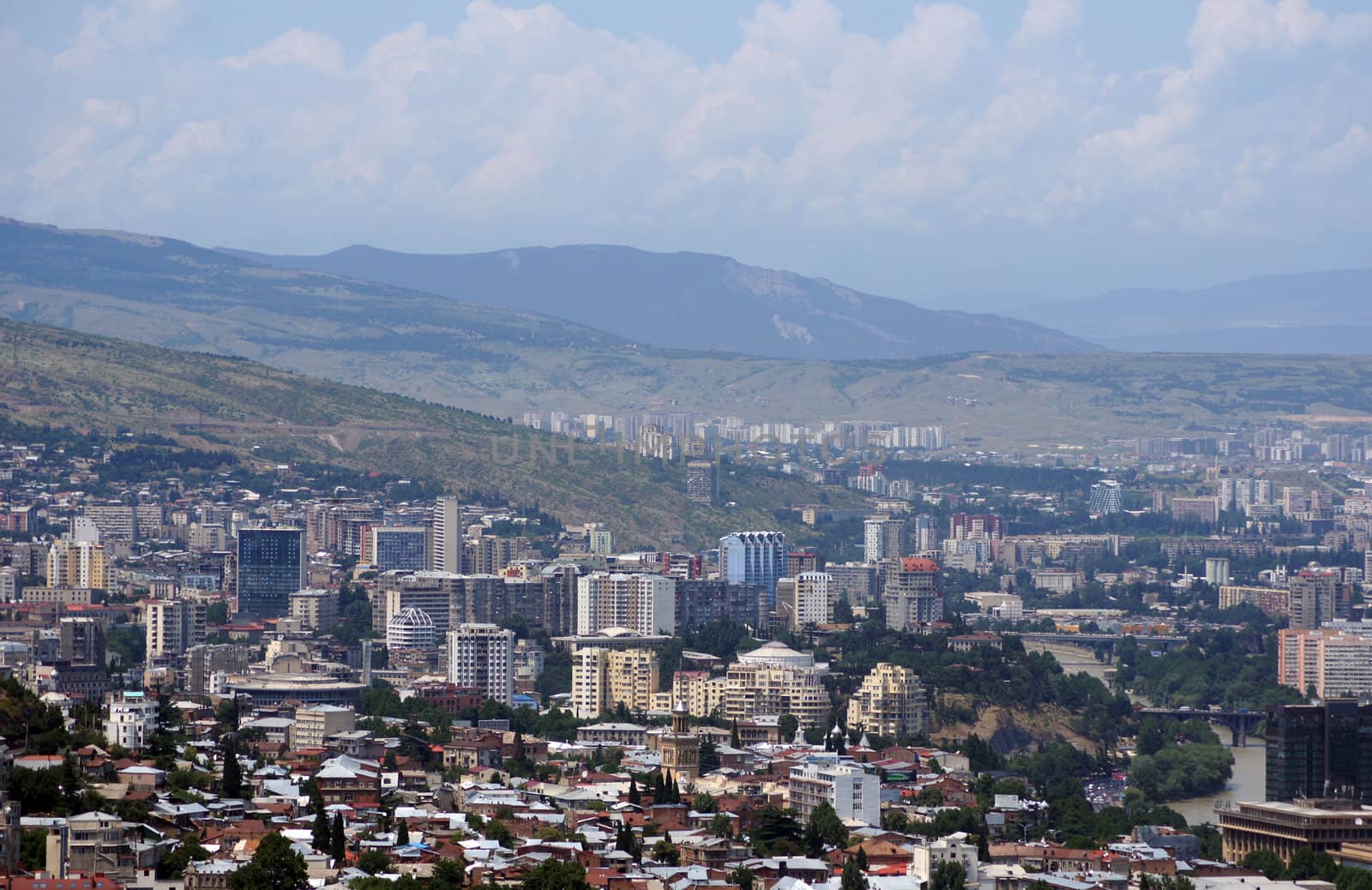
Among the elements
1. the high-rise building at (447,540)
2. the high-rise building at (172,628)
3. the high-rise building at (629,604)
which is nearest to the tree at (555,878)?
the high-rise building at (172,628)

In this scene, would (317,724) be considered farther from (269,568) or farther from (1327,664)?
(1327,664)

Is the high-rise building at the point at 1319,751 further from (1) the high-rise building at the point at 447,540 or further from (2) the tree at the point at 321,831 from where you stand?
(1) the high-rise building at the point at 447,540

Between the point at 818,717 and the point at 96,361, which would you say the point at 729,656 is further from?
the point at 96,361

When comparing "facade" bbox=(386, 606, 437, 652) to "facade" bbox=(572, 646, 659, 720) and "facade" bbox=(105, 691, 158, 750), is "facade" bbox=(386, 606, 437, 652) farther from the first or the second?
"facade" bbox=(105, 691, 158, 750)

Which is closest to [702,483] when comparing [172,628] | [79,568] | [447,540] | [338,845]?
[447,540]

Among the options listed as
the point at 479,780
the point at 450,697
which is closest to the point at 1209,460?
the point at 450,697
